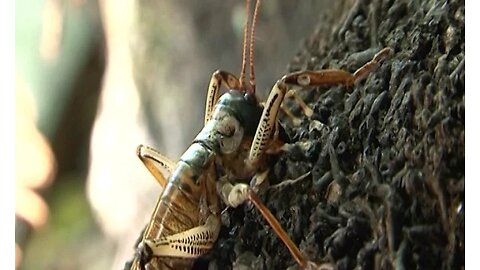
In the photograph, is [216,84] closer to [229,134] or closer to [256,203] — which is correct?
[229,134]

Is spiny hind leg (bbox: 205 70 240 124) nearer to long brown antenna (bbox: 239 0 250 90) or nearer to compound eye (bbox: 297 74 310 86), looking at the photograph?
long brown antenna (bbox: 239 0 250 90)

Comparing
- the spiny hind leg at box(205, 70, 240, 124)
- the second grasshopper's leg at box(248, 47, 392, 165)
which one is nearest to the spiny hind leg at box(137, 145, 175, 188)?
the spiny hind leg at box(205, 70, 240, 124)

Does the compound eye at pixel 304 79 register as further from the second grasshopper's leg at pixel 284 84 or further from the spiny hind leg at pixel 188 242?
the spiny hind leg at pixel 188 242

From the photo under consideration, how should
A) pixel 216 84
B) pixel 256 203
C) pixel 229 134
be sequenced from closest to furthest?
pixel 256 203 → pixel 229 134 → pixel 216 84

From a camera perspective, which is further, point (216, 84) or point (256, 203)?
point (216, 84)

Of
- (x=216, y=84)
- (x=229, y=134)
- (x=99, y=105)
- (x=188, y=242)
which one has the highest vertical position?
(x=99, y=105)

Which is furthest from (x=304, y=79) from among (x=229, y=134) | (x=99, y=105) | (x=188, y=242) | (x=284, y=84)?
(x=99, y=105)

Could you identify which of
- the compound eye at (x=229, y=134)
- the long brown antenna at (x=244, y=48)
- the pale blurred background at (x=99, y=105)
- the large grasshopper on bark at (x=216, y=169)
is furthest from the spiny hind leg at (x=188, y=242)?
the pale blurred background at (x=99, y=105)
